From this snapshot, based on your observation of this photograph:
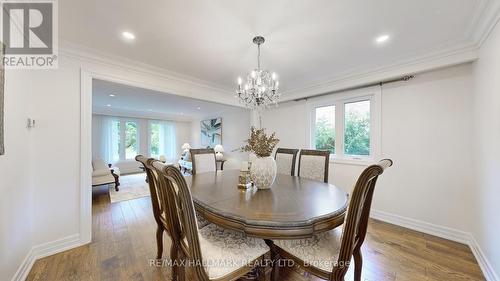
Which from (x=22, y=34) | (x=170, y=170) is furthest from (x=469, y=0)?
(x=22, y=34)

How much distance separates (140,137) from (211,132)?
2.84 meters

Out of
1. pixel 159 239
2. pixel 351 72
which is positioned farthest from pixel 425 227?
pixel 159 239

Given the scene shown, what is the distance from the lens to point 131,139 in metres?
7.11

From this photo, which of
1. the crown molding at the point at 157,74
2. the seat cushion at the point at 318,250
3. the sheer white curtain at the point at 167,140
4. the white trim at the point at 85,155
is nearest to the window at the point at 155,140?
the sheer white curtain at the point at 167,140

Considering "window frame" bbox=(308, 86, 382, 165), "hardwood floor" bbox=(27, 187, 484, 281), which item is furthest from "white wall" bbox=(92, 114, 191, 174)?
"window frame" bbox=(308, 86, 382, 165)

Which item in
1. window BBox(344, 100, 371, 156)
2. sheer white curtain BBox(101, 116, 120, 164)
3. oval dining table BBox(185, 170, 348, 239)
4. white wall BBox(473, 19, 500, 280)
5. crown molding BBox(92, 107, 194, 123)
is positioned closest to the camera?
oval dining table BBox(185, 170, 348, 239)

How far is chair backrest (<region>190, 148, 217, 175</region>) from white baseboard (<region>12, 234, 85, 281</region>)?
1507 mm

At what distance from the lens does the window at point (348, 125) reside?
294 centimetres

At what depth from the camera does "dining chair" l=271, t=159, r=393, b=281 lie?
0.99 m

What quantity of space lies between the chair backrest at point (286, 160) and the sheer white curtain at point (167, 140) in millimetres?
6479

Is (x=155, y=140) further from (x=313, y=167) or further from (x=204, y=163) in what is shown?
(x=313, y=167)

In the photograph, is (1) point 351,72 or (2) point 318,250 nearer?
(2) point 318,250

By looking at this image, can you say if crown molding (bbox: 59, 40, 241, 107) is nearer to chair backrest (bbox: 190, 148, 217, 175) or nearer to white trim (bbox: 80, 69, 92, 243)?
white trim (bbox: 80, 69, 92, 243)

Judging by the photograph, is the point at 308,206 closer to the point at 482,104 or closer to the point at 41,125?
the point at 482,104
